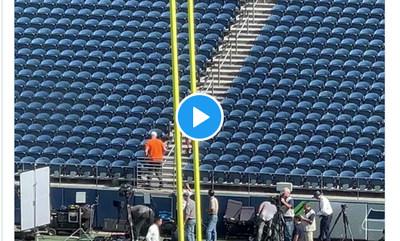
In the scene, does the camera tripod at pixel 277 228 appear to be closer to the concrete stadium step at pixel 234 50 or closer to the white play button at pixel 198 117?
the concrete stadium step at pixel 234 50

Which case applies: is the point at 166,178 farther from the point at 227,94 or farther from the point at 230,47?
the point at 230,47

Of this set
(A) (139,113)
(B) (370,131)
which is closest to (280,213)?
(B) (370,131)

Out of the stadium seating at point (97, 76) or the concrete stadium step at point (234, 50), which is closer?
the stadium seating at point (97, 76)

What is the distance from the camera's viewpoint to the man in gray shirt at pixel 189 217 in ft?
67.2

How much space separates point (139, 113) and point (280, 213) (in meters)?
4.79

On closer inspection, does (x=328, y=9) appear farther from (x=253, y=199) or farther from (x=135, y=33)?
(x=253, y=199)

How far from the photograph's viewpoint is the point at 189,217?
20.5 m

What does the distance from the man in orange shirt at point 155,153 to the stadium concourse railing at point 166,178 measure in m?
0.04

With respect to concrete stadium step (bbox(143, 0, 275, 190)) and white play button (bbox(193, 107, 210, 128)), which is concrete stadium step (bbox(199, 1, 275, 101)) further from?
white play button (bbox(193, 107, 210, 128))

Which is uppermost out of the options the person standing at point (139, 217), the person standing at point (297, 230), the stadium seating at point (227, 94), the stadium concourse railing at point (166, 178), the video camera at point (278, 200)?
the stadium seating at point (227, 94)

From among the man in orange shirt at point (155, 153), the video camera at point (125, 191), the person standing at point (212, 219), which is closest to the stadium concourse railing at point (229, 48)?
the man in orange shirt at point (155, 153)

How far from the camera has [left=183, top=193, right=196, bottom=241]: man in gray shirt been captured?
20.5m

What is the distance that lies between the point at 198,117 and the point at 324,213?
24.7 feet

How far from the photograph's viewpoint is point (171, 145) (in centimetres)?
2388
